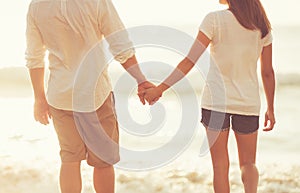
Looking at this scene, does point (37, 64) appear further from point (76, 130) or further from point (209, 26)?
point (209, 26)

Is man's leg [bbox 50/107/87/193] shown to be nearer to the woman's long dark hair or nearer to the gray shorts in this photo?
the gray shorts

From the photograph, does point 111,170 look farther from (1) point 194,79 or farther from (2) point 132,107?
(1) point 194,79

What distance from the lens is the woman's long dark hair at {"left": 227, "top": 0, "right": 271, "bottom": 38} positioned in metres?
2.13

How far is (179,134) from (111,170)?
2.23 ft

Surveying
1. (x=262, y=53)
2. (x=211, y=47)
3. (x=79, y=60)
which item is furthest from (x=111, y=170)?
(x=262, y=53)

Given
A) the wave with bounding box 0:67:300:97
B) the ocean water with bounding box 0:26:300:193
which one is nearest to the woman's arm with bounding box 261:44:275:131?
the ocean water with bounding box 0:26:300:193

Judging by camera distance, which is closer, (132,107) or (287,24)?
(132,107)

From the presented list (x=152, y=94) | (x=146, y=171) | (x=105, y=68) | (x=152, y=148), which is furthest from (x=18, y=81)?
(x=105, y=68)

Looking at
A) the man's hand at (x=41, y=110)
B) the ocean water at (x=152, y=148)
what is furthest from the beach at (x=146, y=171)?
the man's hand at (x=41, y=110)

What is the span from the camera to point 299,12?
21.7ft

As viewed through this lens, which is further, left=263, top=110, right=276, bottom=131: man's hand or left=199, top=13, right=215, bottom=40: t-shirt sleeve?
left=263, top=110, right=276, bottom=131: man's hand

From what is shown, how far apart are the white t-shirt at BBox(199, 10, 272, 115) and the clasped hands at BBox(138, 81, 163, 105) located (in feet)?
0.73

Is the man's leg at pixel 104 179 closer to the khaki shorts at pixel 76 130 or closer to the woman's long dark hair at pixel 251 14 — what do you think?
the khaki shorts at pixel 76 130

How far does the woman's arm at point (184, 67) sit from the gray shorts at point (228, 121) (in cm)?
18
